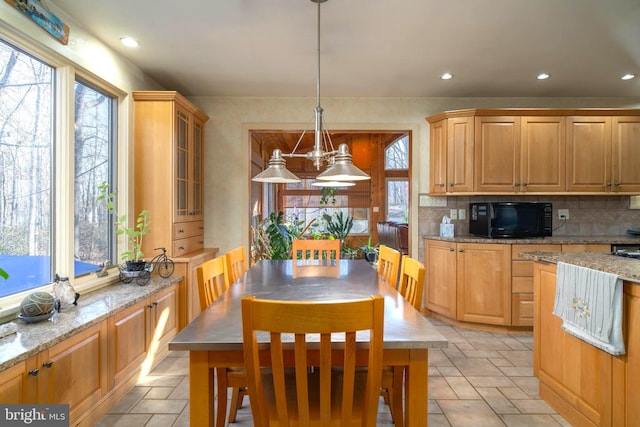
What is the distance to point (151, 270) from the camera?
109 inches

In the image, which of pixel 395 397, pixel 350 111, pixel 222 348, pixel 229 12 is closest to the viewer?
pixel 222 348

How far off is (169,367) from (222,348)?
1915mm

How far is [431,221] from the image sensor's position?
157 inches

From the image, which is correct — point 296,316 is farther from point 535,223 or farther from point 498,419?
point 535,223

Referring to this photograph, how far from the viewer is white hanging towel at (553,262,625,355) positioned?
155cm

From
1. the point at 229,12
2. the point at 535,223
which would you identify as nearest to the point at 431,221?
the point at 535,223

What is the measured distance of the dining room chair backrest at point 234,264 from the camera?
6.99 ft

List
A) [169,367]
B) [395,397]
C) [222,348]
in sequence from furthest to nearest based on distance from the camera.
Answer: [169,367], [395,397], [222,348]

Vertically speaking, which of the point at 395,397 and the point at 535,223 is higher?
the point at 535,223

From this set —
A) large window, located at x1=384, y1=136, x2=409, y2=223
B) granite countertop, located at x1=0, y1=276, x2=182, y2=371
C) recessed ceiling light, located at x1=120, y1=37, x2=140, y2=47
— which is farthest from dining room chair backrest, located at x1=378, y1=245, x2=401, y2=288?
large window, located at x1=384, y1=136, x2=409, y2=223

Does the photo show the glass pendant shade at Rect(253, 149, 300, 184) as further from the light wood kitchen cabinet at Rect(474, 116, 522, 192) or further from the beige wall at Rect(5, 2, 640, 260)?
the light wood kitchen cabinet at Rect(474, 116, 522, 192)

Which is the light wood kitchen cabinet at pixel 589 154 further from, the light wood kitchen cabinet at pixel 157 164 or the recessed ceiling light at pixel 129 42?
the recessed ceiling light at pixel 129 42

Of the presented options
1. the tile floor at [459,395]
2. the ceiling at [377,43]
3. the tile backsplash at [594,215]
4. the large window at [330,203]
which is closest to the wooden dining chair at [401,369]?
the tile floor at [459,395]

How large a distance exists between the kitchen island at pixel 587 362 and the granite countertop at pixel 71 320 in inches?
101
